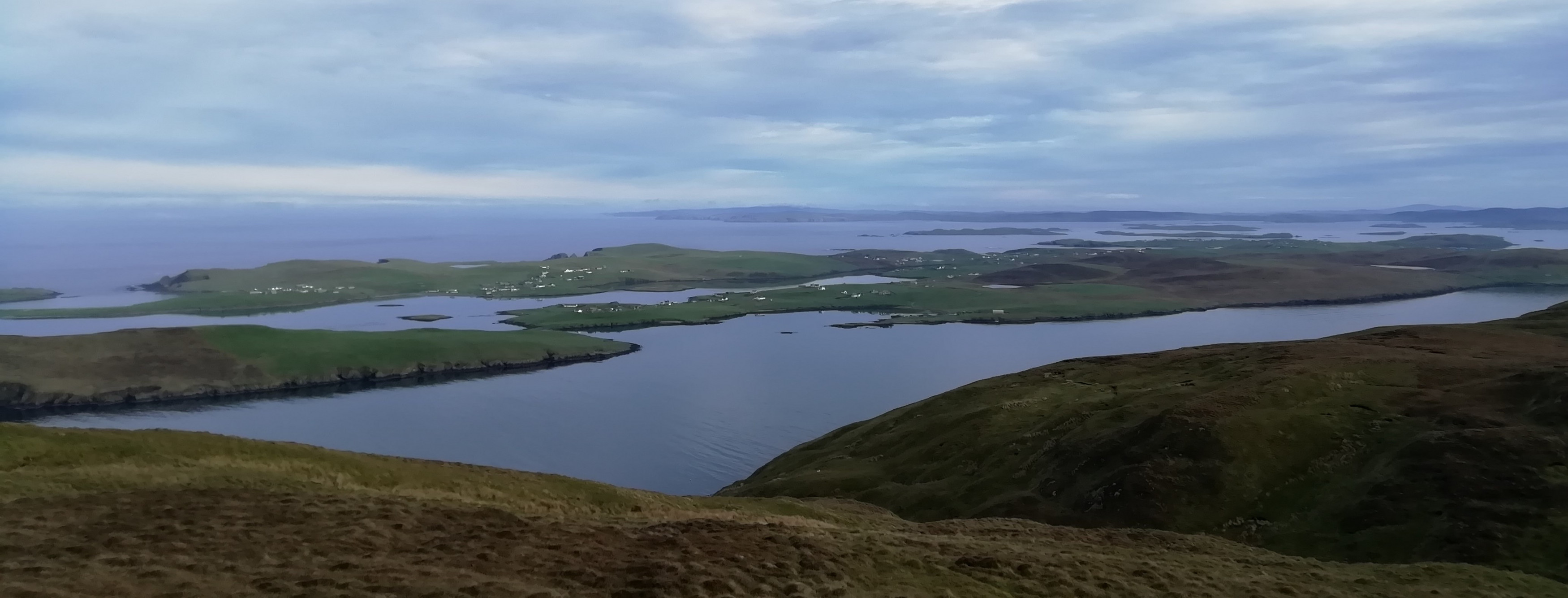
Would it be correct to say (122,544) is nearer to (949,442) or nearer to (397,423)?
(949,442)

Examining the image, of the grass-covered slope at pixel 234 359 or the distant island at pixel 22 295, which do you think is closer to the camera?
the grass-covered slope at pixel 234 359

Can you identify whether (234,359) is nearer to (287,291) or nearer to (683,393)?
(683,393)

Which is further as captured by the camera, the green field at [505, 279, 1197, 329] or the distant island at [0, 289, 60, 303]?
the distant island at [0, 289, 60, 303]

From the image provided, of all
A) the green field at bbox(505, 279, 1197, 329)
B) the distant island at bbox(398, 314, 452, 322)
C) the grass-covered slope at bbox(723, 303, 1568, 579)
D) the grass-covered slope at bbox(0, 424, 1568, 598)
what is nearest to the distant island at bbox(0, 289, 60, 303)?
the distant island at bbox(398, 314, 452, 322)

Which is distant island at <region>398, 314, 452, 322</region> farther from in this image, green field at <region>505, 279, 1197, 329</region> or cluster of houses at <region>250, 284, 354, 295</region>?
cluster of houses at <region>250, 284, 354, 295</region>

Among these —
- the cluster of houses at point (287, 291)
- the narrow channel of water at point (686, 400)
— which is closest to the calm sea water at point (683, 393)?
the narrow channel of water at point (686, 400)

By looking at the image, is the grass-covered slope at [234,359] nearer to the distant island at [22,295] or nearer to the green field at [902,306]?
the green field at [902,306]
